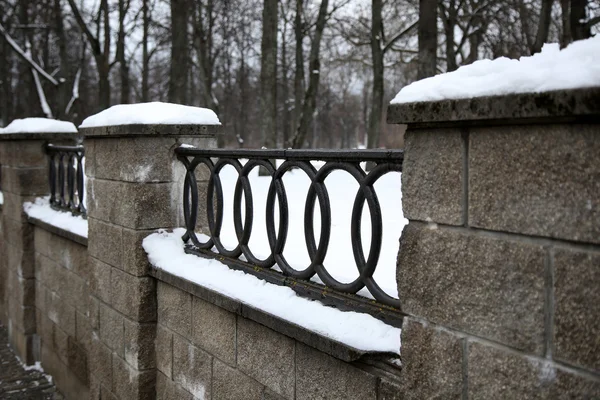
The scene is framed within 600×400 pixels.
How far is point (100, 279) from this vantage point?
17.4 ft

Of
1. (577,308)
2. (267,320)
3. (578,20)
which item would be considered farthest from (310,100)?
(577,308)

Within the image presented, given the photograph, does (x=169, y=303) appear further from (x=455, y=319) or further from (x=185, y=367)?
(x=455, y=319)

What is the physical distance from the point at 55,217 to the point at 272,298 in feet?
15.5

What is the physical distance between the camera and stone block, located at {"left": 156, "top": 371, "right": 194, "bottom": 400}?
4316 mm

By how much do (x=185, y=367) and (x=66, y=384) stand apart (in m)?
3.39

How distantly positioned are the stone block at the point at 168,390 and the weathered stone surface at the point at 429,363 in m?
2.31

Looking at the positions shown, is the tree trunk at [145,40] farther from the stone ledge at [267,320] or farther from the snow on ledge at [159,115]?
the stone ledge at [267,320]

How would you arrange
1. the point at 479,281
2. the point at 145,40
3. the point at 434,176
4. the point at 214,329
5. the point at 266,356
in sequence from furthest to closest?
the point at 145,40 → the point at 214,329 → the point at 266,356 → the point at 434,176 → the point at 479,281

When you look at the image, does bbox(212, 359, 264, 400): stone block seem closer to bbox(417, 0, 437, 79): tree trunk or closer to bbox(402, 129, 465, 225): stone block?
bbox(402, 129, 465, 225): stone block

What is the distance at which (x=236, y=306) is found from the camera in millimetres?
3523

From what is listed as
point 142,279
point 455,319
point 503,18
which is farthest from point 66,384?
point 503,18

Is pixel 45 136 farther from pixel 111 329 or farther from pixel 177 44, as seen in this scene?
pixel 177 44

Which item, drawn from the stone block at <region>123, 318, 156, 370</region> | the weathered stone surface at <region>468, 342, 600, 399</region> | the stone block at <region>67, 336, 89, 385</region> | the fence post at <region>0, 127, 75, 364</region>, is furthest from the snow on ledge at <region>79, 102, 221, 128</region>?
the fence post at <region>0, 127, 75, 364</region>

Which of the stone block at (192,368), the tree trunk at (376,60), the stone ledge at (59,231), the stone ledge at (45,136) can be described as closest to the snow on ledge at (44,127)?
the stone ledge at (45,136)
